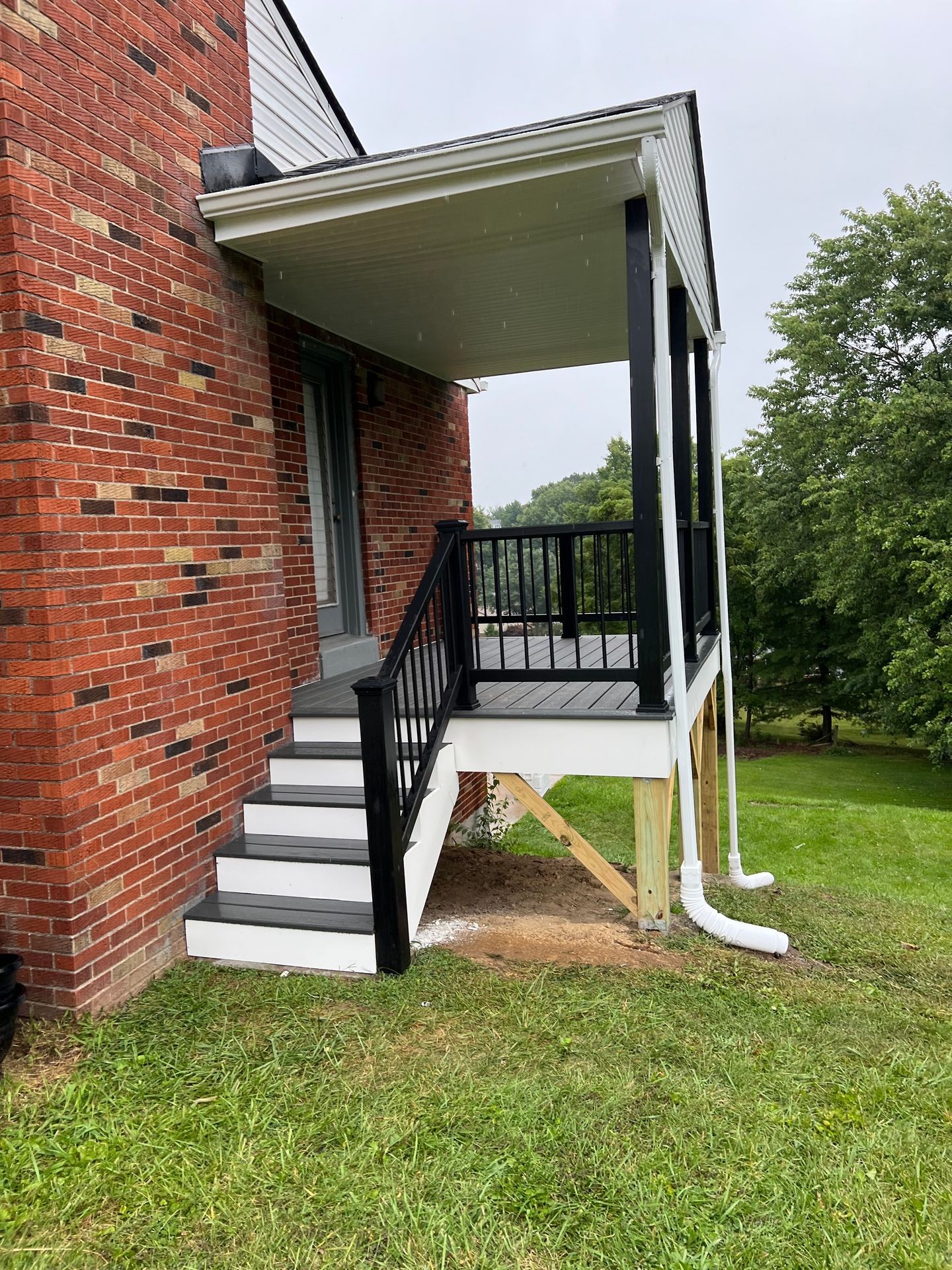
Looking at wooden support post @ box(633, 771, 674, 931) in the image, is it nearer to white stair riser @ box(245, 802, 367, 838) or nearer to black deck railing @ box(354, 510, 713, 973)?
black deck railing @ box(354, 510, 713, 973)

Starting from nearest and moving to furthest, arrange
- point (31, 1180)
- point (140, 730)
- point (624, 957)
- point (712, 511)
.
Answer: point (31, 1180)
point (140, 730)
point (624, 957)
point (712, 511)

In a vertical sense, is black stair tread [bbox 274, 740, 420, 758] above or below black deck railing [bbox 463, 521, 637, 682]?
below

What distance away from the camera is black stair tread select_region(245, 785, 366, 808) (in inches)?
158

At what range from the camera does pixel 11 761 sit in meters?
3.04

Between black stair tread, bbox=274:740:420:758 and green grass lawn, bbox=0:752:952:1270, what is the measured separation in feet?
3.42

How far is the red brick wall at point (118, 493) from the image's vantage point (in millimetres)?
2973

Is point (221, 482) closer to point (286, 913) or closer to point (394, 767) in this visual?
point (394, 767)

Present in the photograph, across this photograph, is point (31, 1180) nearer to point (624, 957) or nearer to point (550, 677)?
point (624, 957)

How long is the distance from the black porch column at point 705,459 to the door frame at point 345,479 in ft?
8.38

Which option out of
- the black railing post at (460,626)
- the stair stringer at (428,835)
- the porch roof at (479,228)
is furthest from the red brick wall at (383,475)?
the stair stringer at (428,835)

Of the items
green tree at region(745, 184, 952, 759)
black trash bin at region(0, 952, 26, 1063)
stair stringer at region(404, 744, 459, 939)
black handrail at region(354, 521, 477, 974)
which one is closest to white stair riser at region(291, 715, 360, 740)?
black handrail at region(354, 521, 477, 974)

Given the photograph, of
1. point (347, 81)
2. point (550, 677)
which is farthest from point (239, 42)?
point (347, 81)

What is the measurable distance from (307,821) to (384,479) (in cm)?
340

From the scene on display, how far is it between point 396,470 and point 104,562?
391 centimetres
